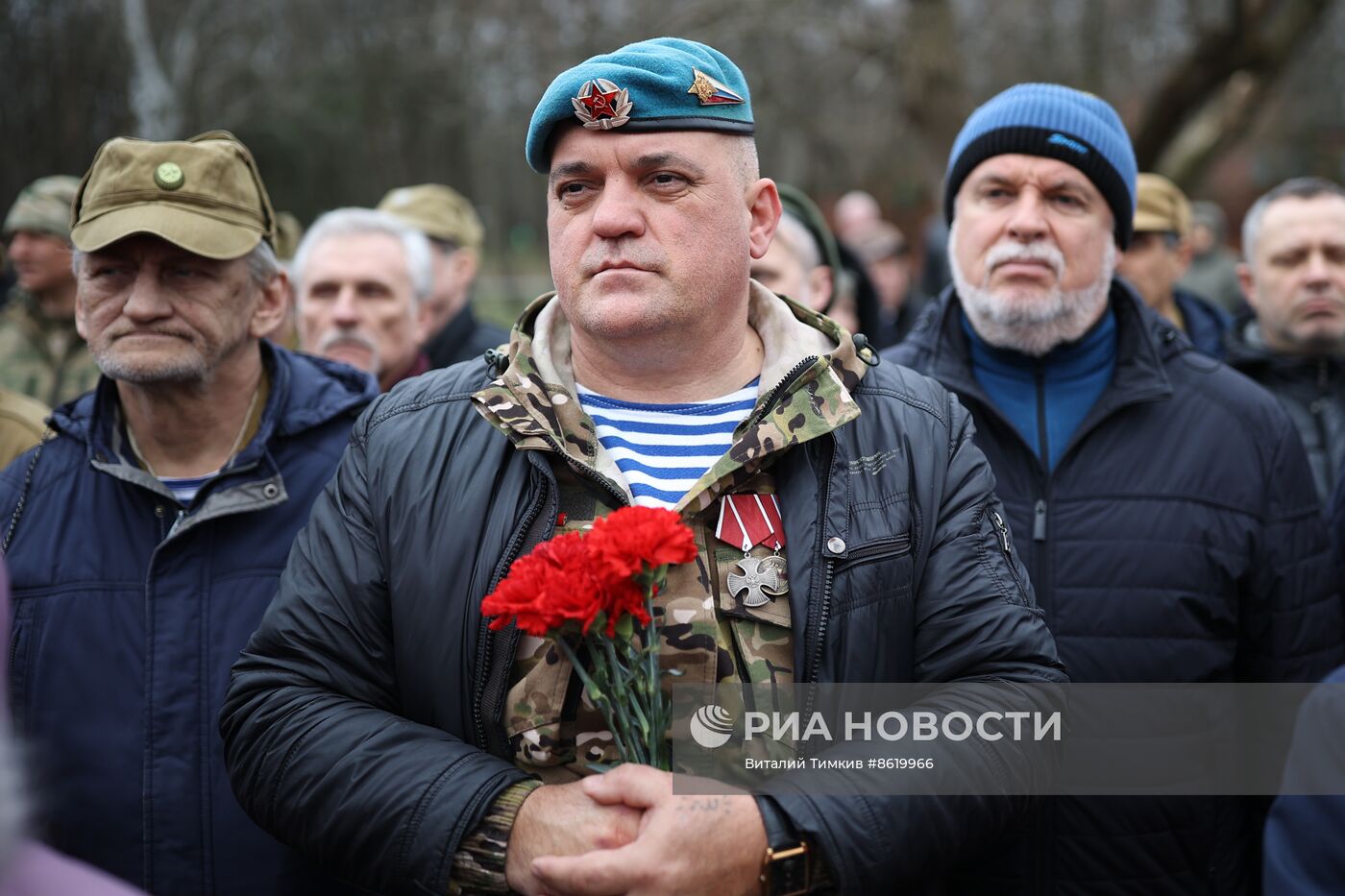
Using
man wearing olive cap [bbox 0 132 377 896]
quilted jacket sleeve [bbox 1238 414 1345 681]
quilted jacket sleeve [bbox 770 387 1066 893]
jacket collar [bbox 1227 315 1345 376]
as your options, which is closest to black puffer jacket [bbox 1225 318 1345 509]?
jacket collar [bbox 1227 315 1345 376]

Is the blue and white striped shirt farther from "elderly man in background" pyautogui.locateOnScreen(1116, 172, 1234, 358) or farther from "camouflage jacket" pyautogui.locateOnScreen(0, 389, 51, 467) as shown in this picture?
"elderly man in background" pyautogui.locateOnScreen(1116, 172, 1234, 358)

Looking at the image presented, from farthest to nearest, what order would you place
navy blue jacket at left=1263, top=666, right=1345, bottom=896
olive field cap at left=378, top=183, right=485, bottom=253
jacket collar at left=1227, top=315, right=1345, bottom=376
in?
olive field cap at left=378, top=183, right=485, bottom=253 < jacket collar at left=1227, top=315, right=1345, bottom=376 < navy blue jacket at left=1263, top=666, right=1345, bottom=896

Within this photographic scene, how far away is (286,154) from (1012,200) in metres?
15.1

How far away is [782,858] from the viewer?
6.81 ft

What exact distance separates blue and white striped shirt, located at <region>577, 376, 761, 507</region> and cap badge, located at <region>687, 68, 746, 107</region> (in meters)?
0.56

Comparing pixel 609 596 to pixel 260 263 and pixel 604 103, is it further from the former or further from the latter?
pixel 260 263

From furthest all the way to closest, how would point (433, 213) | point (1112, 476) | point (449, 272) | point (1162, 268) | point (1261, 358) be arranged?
point (433, 213) → point (449, 272) → point (1162, 268) → point (1261, 358) → point (1112, 476)

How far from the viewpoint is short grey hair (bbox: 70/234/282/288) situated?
10.6 ft

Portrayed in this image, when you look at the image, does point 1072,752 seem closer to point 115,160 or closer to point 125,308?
point 125,308

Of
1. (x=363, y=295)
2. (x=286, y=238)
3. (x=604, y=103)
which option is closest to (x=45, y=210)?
(x=286, y=238)

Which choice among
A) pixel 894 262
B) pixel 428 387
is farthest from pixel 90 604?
pixel 894 262

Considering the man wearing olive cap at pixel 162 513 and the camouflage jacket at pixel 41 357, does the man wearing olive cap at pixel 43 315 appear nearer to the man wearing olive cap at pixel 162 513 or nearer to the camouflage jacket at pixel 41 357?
the camouflage jacket at pixel 41 357

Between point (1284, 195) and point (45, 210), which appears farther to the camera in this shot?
point (45, 210)

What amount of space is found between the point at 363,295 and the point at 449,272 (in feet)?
4.93
